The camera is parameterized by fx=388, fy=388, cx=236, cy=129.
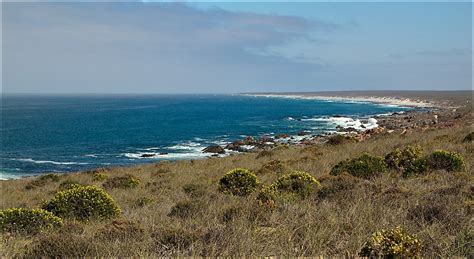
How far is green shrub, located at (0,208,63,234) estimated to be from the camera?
6.86m

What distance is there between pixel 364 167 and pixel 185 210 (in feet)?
24.7

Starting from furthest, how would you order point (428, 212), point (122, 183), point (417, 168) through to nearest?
point (122, 183), point (417, 168), point (428, 212)

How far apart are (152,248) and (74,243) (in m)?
1.00

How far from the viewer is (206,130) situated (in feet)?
244

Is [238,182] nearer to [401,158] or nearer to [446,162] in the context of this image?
[401,158]

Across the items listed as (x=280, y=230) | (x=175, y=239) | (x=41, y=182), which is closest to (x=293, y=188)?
(x=280, y=230)

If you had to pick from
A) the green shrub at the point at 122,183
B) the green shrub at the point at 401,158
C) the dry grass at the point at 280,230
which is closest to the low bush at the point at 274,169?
the green shrub at the point at 401,158

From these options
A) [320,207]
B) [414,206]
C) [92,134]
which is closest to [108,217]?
[320,207]

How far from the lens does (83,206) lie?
9.07 meters

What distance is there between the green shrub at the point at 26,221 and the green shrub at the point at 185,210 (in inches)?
83.4

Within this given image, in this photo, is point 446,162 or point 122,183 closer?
point 446,162

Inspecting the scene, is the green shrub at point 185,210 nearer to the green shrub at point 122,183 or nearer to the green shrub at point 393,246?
the green shrub at point 393,246

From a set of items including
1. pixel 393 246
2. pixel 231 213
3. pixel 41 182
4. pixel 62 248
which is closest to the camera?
pixel 393 246

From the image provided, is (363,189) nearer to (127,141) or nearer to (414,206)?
(414,206)
